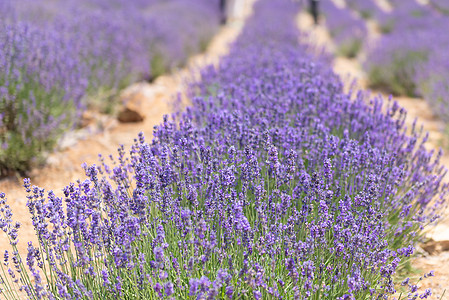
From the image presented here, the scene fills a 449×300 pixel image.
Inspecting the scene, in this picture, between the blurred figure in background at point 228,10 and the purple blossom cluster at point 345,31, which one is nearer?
the purple blossom cluster at point 345,31

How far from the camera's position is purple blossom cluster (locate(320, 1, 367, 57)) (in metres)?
9.79

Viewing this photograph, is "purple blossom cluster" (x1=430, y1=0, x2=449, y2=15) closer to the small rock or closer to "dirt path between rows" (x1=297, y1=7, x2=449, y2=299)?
"dirt path between rows" (x1=297, y1=7, x2=449, y2=299)

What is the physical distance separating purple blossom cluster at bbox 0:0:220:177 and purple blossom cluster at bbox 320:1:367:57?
3.87m

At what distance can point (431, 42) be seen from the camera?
7.25 metres

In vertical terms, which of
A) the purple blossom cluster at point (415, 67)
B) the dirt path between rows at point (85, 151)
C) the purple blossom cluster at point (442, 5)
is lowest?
the dirt path between rows at point (85, 151)

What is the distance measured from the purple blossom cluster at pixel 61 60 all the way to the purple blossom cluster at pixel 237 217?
4.72ft

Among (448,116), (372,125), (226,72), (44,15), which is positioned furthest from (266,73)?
(44,15)

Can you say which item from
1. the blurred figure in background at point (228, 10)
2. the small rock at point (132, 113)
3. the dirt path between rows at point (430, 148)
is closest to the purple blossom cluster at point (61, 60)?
the small rock at point (132, 113)

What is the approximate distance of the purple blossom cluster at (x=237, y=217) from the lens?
1.66 metres

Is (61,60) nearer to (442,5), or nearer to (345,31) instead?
(345,31)

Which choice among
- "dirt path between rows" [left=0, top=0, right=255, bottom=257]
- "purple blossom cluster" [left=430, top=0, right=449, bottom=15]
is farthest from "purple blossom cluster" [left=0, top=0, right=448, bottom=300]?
"purple blossom cluster" [left=430, top=0, right=449, bottom=15]

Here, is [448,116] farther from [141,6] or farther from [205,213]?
[141,6]

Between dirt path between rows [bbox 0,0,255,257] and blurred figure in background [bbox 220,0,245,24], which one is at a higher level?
blurred figure in background [bbox 220,0,245,24]

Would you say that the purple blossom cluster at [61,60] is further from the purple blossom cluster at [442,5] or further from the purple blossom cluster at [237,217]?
the purple blossom cluster at [442,5]
